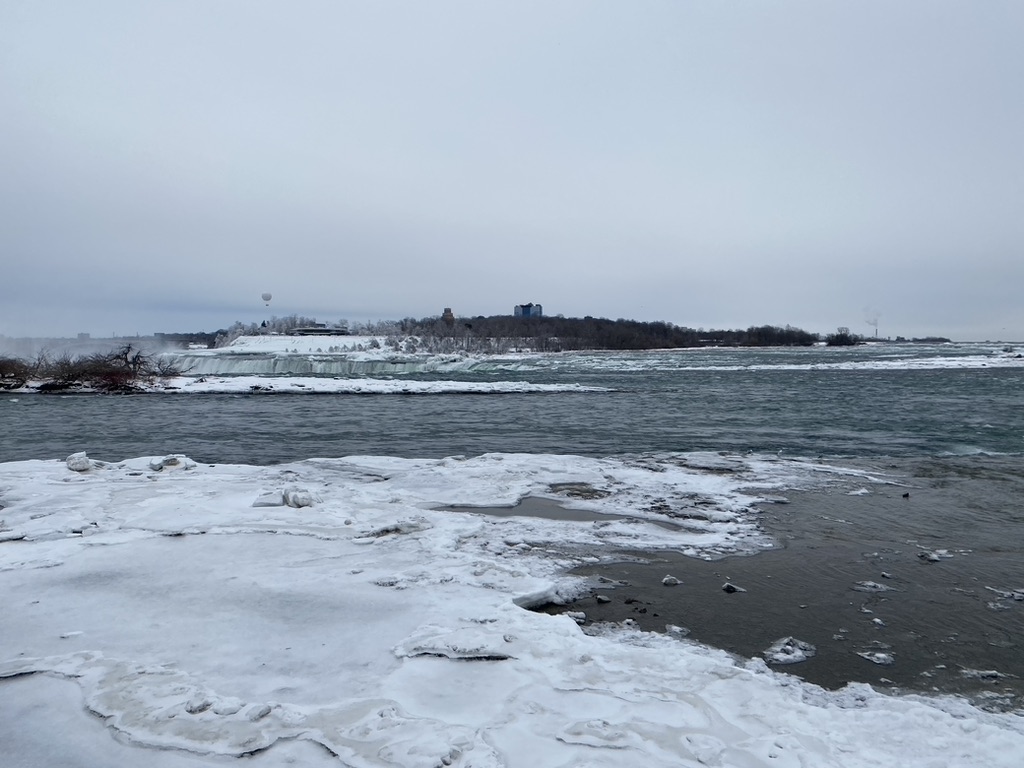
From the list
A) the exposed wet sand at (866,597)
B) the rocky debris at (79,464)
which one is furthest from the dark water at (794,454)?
the rocky debris at (79,464)

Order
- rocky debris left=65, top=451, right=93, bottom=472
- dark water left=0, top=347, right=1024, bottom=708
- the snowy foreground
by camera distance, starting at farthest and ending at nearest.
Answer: rocky debris left=65, top=451, right=93, bottom=472 → dark water left=0, top=347, right=1024, bottom=708 → the snowy foreground

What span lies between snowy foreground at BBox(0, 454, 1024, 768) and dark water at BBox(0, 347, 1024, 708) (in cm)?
68

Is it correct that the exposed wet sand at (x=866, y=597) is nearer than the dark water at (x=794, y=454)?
Yes

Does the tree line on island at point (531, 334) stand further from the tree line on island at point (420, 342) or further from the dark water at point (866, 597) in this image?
the dark water at point (866, 597)

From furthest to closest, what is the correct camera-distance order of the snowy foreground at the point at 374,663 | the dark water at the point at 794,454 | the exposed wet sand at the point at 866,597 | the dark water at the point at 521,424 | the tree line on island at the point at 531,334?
the tree line on island at the point at 531,334
the dark water at the point at 521,424
the dark water at the point at 794,454
the exposed wet sand at the point at 866,597
the snowy foreground at the point at 374,663

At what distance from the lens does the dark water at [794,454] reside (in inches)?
213

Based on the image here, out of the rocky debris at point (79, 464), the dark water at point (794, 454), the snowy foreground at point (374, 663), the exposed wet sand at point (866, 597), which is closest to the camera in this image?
the snowy foreground at point (374, 663)

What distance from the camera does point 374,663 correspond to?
4.61 meters

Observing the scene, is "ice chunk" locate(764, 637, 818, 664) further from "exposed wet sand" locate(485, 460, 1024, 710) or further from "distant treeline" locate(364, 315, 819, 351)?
"distant treeline" locate(364, 315, 819, 351)

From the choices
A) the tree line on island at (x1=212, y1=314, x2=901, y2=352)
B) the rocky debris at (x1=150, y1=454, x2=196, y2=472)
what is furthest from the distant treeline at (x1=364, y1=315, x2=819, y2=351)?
the rocky debris at (x1=150, y1=454, x2=196, y2=472)

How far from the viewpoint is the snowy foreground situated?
12.0 feet

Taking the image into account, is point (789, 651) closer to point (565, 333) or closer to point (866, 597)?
point (866, 597)

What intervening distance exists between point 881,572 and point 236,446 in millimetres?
13947

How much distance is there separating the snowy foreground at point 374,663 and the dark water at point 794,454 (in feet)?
2.23
